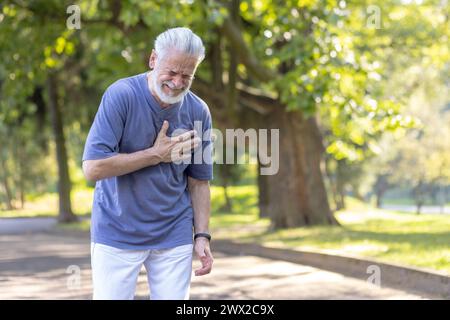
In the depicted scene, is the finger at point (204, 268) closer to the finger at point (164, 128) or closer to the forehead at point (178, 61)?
the finger at point (164, 128)

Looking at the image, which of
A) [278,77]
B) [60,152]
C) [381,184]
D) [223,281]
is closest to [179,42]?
[223,281]

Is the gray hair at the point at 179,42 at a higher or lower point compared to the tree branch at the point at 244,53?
lower

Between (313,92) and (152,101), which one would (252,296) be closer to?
(152,101)

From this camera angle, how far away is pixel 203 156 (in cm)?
405

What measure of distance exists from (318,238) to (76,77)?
14776mm

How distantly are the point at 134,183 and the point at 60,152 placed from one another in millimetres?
25088

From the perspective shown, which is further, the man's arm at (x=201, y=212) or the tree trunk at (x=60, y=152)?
the tree trunk at (x=60, y=152)

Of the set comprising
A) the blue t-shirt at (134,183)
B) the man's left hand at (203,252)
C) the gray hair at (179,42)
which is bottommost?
the man's left hand at (203,252)

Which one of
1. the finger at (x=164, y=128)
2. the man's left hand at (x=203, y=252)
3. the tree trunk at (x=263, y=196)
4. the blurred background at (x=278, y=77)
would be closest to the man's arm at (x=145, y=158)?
the finger at (x=164, y=128)

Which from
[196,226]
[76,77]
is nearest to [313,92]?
[196,226]

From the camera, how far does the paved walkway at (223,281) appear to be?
377 inches

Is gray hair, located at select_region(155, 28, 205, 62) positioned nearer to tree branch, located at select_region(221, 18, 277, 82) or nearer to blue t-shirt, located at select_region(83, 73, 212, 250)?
blue t-shirt, located at select_region(83, 73, 212, 250)

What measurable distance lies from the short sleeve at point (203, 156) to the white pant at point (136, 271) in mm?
371

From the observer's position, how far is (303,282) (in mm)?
10898
